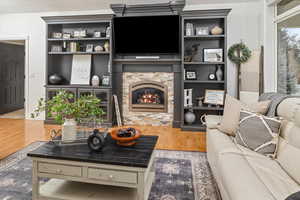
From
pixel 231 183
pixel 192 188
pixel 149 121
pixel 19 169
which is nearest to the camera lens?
pixel 231 183

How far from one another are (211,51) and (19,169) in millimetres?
3965

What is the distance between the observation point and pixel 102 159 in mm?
1480

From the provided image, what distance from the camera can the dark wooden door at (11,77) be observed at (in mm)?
5895

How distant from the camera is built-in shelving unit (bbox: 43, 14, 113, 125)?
4.49 metres

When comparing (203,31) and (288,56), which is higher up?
(203,31)

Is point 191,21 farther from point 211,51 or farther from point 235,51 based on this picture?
point 235,51

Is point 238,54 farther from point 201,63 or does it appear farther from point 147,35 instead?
point 147,35

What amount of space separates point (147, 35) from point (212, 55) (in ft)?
4.90

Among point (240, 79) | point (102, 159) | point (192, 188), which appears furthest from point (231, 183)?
point (240, 79)

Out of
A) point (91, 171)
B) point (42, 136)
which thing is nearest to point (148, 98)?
point (42, 136)

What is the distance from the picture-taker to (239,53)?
4.20 meters

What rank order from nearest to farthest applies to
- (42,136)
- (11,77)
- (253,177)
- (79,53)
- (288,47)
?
(253,177)
(288,47)
(42,136)
(79,53)
(11,77)

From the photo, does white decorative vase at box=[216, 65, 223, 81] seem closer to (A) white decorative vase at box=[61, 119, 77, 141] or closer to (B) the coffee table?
(B) the coffee table

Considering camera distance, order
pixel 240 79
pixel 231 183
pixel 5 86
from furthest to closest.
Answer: pixel 5 86 < pixel 240 79 < pixel 231 183
